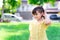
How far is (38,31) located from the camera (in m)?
3.81

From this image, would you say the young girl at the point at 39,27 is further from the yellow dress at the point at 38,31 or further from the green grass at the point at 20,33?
the green grass at the point at 20,33

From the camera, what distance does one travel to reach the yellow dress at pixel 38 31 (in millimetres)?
3793

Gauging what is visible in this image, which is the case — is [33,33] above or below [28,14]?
above

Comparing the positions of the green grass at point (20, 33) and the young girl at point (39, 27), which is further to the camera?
the green grass at point (20, 33)

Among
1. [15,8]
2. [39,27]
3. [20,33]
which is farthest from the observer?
[15,8]

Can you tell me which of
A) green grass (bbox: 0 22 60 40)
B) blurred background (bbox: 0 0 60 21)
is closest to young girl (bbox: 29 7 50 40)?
green grass (bbox: 0 22 60 40)

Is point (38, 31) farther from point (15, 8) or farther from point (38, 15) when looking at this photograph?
point (15, 8)

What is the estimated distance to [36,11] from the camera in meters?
3.88

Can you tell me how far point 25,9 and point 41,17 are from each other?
26921 millimetres

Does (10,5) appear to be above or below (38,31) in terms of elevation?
below

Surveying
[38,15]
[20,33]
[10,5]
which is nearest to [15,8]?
[10,5]

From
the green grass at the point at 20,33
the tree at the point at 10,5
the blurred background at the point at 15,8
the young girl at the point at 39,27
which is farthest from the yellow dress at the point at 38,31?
the tree at the point at 10,5

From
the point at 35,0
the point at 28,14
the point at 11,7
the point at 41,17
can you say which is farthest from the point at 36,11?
the point at 28,14

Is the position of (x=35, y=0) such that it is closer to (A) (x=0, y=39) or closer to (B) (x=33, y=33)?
(A) (x=0, y=39)
